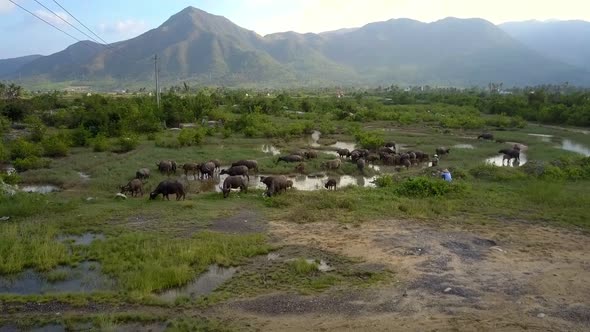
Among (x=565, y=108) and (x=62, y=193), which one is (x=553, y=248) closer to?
(x=62, y=193)

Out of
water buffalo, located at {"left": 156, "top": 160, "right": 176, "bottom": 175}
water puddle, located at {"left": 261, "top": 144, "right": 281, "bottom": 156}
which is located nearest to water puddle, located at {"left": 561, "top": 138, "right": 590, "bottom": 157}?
water puddle, located at {"left": 261, "top": 144, "right": 281, "bottom": 156}

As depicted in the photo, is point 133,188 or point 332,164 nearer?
point 133,188

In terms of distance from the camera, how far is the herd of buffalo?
18453mm

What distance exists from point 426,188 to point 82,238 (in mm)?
12685

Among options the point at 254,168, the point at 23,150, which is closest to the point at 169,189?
the point at 254,168

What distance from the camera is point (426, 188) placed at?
18.7 metres

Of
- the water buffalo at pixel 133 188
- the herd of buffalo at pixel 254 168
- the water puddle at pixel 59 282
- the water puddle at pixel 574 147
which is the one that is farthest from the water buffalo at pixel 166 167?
the water puddle at pixel 574 147

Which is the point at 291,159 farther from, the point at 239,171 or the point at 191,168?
the point at 191,168

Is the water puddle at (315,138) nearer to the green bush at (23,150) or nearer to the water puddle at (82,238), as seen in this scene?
the green bush at (23,150)

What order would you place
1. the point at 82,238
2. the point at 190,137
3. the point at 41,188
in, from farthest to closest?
1. the point at 190,137
2. the point at 41,188
3. the point at 82,238

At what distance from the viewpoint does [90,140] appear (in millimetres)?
31562

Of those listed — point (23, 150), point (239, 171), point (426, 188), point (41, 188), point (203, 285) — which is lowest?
point (41, 188)

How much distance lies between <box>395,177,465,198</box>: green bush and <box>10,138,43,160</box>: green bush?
67.6ft

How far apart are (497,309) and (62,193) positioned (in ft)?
55.8
